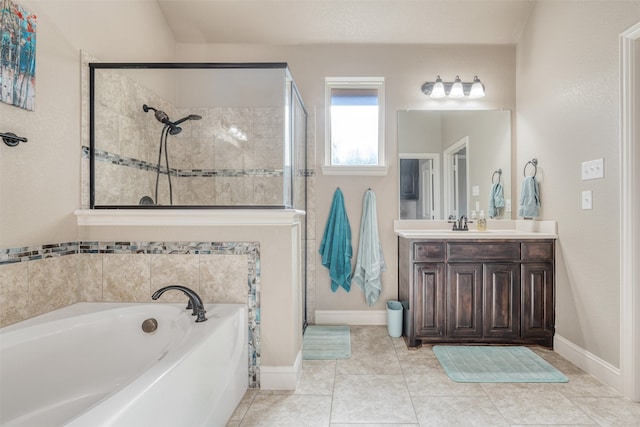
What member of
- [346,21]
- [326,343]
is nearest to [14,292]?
[326,343]

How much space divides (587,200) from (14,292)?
3.24m

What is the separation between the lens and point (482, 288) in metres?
2.46

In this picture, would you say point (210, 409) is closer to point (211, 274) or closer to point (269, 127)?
point (211, 274)

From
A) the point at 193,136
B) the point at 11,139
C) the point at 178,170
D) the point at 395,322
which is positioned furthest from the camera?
the point at 395,322

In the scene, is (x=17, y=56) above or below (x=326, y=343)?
above

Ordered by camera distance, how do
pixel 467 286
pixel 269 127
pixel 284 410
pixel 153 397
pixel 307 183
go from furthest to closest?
pixel 307 183 < pixel 467 286 < pixel 269 127 < pixel 284 410 < pixel 153 397

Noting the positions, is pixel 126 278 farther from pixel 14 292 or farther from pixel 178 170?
pixel 178 170

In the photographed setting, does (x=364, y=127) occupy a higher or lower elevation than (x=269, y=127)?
higher

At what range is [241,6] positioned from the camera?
2.77 m

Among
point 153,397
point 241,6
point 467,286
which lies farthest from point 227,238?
point 241,6

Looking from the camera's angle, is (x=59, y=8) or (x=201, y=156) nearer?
(x=59, y=8)

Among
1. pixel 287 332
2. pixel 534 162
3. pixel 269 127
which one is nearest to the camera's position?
→ pixel 287 332

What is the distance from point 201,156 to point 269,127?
642 mm

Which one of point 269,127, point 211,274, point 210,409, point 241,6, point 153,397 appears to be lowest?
point 210,409
